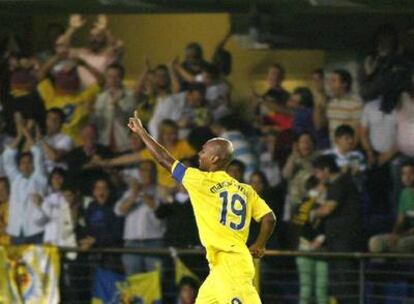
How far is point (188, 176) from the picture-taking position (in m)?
11.5

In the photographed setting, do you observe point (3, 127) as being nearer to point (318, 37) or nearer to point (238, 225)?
point (318, 37)

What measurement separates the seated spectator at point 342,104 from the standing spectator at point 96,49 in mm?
2878

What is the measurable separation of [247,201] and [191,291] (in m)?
3.83

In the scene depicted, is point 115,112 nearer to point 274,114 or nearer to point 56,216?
point 56,216

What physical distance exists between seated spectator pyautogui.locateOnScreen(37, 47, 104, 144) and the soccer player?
18.5 feet

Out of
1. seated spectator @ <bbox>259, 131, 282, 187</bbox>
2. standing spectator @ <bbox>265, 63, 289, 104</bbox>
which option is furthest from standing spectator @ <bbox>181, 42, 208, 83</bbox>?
seated spectator @ <bbox>259, 131, 282, 187</bbox>

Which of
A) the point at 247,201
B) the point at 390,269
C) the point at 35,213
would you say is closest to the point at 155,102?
the point at 35,213

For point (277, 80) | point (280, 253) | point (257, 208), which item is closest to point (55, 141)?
point (277, 80)

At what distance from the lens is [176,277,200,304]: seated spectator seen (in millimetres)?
15273

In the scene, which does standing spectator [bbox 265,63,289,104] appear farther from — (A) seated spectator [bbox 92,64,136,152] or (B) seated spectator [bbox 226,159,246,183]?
(A) seated spectator [bbox 92,64,136,152]

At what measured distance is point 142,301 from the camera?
15664mm

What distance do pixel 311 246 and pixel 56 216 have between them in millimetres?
3015

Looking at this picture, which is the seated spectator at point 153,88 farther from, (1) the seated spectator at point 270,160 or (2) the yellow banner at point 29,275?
(2) the yellow banner at point 29,275

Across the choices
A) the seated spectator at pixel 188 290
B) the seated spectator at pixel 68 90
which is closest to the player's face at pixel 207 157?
the seated spectator at pixel 188 290
